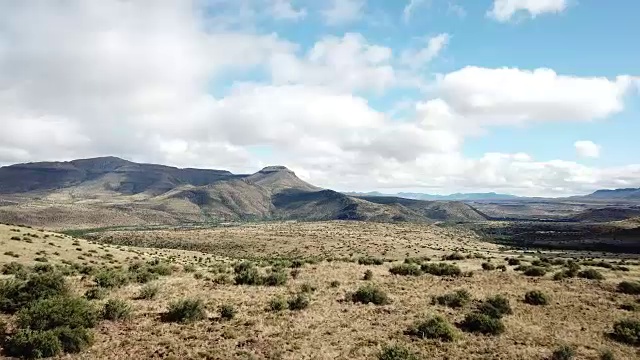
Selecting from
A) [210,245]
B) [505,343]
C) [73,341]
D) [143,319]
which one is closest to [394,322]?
[505,343]

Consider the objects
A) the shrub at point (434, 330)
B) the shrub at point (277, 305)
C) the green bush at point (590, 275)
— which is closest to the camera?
the shrub at point (434, 330)

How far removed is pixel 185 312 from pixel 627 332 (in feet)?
73.9

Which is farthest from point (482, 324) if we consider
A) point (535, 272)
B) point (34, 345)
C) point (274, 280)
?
point (34, 345)

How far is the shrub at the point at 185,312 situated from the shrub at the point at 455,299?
566 inches

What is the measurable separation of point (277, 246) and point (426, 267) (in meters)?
64.8

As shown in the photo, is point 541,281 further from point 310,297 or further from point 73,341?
point 73,341

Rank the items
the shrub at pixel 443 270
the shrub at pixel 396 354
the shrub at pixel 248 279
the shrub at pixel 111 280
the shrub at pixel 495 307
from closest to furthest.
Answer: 1. the shrub at pixel 396 354
2. the shrub at pixel 495 307
3. the shrub at pixel 111 280
4. the shrub at pixel 248 279
5. the shrub at pixel 443 270

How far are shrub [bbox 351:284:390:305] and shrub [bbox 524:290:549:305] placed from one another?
902 centimetres

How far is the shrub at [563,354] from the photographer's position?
18.8m

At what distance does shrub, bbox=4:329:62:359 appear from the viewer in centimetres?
1755

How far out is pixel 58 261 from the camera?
45344 mm

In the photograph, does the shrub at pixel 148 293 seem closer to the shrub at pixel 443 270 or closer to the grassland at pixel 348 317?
the grassland at pixel 348 317

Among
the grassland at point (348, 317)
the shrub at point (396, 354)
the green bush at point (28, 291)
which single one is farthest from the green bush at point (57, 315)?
the shrub at point (396, 354)

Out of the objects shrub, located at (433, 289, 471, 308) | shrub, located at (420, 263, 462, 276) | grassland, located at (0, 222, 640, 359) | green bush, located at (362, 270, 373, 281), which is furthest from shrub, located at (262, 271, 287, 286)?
shrub, located at (420, 263, 462, 276)
